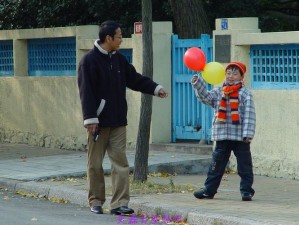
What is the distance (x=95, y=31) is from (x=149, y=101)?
16.9 ft

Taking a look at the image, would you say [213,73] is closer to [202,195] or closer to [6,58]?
[202,195]

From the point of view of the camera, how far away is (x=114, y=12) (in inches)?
769

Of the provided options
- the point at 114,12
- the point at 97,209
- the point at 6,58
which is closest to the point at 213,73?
the point at 97,209

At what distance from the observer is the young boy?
10648mm

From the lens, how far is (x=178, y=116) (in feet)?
50.6

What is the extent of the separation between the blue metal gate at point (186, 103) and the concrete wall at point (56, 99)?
116 mm

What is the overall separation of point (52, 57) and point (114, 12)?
2.41 metres

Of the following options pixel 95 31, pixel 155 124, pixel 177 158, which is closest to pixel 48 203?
pixel 177 158

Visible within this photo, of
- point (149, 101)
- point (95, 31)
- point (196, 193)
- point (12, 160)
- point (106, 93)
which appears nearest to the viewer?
point (106, 93)

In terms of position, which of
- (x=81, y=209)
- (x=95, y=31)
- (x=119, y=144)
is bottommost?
(x=81, y=209)

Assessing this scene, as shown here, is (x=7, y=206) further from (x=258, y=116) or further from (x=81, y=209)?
(x=258, y=116)

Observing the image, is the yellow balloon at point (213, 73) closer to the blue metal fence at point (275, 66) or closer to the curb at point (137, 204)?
the curb at point (137, 204)

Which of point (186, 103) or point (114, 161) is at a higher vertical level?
point (186, 103)

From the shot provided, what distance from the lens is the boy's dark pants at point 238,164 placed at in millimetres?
10766
